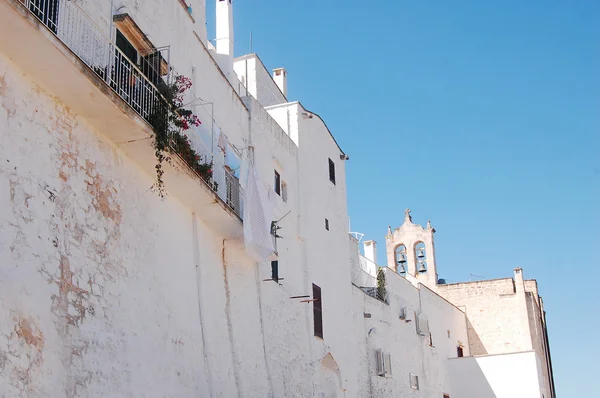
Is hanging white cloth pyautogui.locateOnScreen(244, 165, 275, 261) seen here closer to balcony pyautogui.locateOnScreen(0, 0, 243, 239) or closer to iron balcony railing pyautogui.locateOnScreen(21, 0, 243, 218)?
balcony pyautogui.locateOnScreen(0, 0, 243, 239)

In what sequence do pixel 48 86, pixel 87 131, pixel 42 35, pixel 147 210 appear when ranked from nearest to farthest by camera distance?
pixel 42 35, pixel 48 86, pixel 87 131, pixel 147 210

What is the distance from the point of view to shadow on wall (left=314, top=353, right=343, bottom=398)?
61.0 feet

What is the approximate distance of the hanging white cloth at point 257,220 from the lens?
48.5 ft

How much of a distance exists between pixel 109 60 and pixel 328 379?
10.8m

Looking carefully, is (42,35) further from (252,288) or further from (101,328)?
(252,288)

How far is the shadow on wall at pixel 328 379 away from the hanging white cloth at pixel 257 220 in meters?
4.50

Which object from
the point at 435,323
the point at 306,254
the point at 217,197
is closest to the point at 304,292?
the point at 306,254

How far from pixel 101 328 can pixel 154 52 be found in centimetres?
498

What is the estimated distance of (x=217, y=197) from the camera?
44.9 feet

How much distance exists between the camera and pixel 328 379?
19312 millimetres

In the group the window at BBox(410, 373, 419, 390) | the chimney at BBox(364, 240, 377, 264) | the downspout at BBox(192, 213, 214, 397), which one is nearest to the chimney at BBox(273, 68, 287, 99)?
the chimney at BBox(364, 240, 377, 264)

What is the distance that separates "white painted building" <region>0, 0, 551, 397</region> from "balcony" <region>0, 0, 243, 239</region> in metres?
0.03

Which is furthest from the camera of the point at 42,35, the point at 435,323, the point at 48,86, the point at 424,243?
the point at 424,243

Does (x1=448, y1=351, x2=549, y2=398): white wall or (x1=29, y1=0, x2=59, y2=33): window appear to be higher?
(x1=29, y1=0, x2=59, y2=33): window
